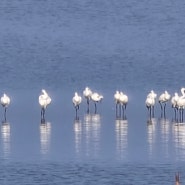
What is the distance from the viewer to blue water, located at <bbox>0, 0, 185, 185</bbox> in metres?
28.6

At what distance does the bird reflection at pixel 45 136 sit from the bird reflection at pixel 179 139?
8.97 feet

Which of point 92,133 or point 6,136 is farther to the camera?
point 92,133

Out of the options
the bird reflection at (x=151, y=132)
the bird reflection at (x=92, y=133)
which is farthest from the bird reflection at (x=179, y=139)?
the bird reflection at (x=92, y=133)

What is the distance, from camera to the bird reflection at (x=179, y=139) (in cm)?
3002

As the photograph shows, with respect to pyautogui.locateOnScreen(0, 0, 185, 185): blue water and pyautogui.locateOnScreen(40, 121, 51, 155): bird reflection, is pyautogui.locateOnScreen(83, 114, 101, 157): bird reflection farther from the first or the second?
pyautogui.locateOnScreen(40, 121, 51, 155): bird reflection

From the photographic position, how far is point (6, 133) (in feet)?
111

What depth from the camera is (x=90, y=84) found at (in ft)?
164

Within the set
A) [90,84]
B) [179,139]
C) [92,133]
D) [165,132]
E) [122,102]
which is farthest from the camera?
[90,84]

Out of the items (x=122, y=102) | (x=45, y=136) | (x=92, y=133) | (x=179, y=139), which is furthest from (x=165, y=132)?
(x=122, y=102)

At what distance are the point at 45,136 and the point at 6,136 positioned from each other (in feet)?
2.88

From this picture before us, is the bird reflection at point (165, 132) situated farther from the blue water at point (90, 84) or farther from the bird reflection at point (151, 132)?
the bird reflection at point (151, 132)

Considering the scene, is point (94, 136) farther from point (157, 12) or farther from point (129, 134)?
point (157, 12)

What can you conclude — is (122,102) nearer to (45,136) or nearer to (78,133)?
(78,133)

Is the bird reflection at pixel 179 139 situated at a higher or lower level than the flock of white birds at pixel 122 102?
lower
